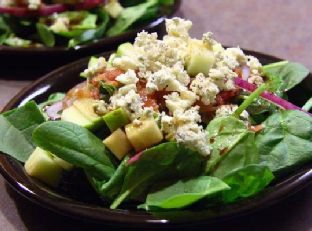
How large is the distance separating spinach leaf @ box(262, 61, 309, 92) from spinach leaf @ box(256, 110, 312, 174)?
163mm

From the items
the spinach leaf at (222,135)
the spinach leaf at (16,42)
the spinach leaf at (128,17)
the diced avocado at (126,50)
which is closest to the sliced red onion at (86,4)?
the spinach leaf at (128,17)

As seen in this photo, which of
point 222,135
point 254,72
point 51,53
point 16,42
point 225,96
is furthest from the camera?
point 16,42

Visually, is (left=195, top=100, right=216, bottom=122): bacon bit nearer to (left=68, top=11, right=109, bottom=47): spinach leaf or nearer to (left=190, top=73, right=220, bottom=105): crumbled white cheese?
(left=190, top=73, right=220, bottom=105): crumbled white cheese

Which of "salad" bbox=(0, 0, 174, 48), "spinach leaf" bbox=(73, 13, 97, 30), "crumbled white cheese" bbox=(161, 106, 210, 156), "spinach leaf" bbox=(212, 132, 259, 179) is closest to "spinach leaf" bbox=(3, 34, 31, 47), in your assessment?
"salad" bbox=(0, 0, 174, 48)

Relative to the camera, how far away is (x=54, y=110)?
136cm

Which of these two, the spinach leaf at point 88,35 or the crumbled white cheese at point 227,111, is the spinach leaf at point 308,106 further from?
the spinach leaf at point 88,35

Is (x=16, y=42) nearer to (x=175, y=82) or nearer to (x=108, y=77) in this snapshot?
(x=108, y=77)

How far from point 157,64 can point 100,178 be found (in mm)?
260

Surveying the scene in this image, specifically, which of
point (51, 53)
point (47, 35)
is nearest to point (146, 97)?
point (51, 53)

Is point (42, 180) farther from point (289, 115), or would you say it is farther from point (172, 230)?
point (289, 115)

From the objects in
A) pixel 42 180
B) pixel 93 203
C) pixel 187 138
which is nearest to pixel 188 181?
pixel 187 138

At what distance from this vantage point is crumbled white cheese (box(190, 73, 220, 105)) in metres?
1.19

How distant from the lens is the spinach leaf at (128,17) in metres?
1.98

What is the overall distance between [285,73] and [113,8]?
83 centimetres
